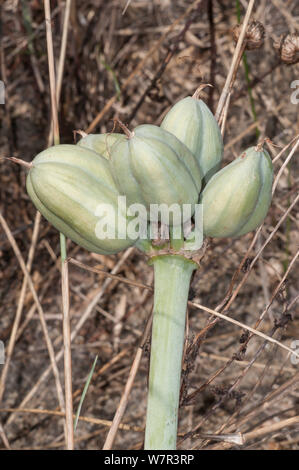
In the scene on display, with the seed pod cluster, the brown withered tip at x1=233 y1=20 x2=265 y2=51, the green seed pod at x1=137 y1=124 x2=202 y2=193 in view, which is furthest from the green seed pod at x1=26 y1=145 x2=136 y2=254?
the brown withered tip at x1=233 y1=20 x2=265 y2=51

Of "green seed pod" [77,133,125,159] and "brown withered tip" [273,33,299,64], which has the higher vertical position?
"brown withered tip" [273,33,299,64]

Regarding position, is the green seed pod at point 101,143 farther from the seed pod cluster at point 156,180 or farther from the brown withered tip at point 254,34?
the brown withered tip at point 254,34

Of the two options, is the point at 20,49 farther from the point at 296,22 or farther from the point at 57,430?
the point at 57,430

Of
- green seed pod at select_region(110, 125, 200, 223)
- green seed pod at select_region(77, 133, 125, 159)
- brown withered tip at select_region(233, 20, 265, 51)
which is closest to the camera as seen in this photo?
green seed pod at select_region(110, 125, 200, 223)

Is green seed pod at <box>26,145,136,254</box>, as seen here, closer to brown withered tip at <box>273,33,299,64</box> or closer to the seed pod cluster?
the seed pod cluster

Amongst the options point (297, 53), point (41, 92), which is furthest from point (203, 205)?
point (41, 92)

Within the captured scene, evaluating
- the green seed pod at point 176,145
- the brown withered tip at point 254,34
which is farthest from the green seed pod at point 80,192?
the brown withered tip at point 254,34
